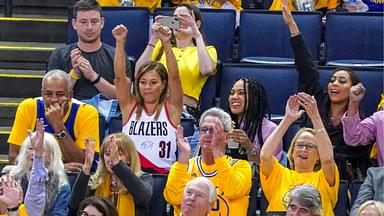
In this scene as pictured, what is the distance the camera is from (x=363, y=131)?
8.16 meters

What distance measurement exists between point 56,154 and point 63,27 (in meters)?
3.12

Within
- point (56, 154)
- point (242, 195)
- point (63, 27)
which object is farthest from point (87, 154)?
point (63, 27)

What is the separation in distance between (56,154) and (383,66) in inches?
113

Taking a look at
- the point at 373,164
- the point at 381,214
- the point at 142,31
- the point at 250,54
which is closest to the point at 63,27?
the point at 142,31

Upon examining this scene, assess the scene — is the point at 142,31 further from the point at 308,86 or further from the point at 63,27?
the point at 308,86

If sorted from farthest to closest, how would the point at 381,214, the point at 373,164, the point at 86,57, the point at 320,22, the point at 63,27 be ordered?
1. the point at 63,27
2. the point at 320,22
3. the point at 86,57
4. the point at 373,164
5. the point at 381,214

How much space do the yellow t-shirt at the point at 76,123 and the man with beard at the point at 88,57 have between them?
2.00ft

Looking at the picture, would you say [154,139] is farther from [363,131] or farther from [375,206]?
[375,206]

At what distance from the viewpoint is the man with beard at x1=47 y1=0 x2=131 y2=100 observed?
8930 mm

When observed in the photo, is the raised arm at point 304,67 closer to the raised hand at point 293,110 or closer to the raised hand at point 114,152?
the raised hand at point 293,110

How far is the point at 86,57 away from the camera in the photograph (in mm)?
9141

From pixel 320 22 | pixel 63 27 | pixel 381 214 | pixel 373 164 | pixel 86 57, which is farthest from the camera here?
pixel 63 27

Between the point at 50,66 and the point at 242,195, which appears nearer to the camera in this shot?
the point at 242,195

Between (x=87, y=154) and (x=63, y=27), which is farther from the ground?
(x=63, y=27)
